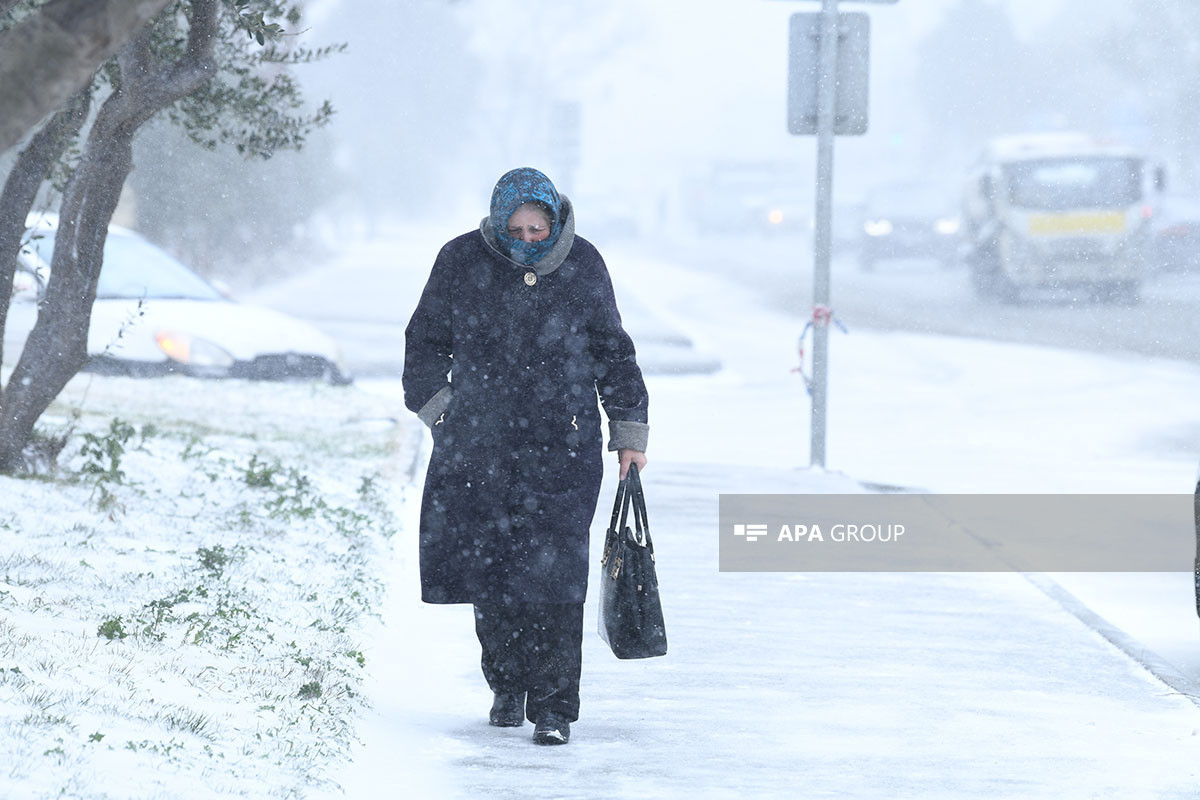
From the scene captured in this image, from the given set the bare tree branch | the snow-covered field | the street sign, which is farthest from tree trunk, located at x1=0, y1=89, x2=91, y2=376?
the street sign

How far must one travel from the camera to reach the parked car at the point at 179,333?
13.7 meters

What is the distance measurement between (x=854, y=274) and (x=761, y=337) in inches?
641

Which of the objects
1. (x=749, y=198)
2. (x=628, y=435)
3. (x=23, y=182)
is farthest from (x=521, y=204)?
(x=749, y=198)

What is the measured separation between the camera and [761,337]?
24.0 metres

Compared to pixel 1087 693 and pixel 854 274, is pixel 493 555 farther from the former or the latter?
pixel 854 274

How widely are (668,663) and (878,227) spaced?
36623 mm

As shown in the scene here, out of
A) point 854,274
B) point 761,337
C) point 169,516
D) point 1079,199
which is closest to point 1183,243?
point 854,274

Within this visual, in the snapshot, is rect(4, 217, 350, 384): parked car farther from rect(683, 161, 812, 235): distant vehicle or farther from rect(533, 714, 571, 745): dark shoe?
rect(683, 161, 812, 235): distant vehicle

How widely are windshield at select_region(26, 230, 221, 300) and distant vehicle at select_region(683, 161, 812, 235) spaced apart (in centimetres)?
4498

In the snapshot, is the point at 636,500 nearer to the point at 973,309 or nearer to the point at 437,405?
the point at 437,405

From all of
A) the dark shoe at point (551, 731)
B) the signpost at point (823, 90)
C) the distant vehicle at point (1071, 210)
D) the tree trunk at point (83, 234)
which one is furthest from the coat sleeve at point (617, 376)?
the distant vehicle at point (1071, 210)

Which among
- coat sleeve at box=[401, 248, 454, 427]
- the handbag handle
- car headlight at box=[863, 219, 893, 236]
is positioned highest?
car headlight at box=[863, 219, 893, 236]

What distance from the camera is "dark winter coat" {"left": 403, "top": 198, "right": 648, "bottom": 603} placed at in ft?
16.4

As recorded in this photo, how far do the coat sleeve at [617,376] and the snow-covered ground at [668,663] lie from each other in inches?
34.4
